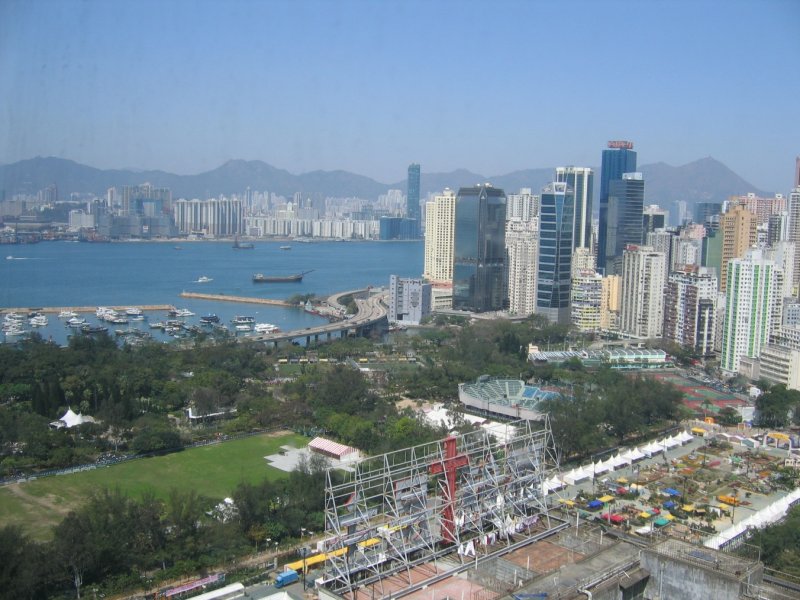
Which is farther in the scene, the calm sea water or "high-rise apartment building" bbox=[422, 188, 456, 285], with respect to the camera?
"high-rise apartment building" bbox=[422, 188, 456, 285]

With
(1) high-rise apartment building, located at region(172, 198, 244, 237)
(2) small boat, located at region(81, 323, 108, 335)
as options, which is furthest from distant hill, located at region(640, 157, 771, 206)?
(2) small boat, located at region(81, 323, 108, 335)

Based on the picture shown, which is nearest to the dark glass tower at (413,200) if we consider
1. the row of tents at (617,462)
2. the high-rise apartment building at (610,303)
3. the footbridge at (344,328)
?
the footbridge at (344,328)

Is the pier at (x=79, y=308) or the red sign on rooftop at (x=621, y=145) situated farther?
the red sign on rooftop at (x=621, y=145)

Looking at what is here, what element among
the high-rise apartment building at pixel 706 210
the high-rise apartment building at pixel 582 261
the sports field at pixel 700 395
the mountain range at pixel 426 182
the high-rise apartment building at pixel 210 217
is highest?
the mountain range at pixel 426 182

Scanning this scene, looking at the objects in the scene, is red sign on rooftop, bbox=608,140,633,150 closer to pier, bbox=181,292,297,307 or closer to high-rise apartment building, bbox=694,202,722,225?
high-rise apartment building, bbox=694,202,722,225

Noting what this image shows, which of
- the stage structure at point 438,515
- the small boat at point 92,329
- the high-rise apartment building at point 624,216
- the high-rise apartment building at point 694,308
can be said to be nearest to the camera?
the stage structure at point 438,515

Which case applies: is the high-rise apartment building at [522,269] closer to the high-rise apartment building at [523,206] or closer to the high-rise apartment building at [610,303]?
the high-rise apartment building at [610,303]
